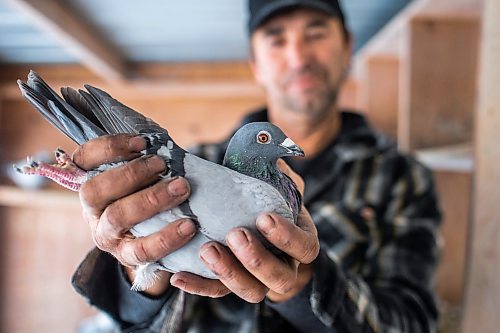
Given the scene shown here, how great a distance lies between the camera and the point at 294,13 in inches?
42.3

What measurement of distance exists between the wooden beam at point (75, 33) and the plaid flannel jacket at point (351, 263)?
1.66 ft

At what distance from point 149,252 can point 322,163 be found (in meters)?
0.72

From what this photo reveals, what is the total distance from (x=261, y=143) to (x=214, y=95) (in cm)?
156

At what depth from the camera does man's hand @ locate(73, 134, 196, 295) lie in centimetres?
42

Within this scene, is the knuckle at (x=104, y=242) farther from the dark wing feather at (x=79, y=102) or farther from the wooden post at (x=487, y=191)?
the wooden post at (x=487, y=191)

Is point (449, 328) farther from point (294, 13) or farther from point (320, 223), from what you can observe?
point (294, 13)

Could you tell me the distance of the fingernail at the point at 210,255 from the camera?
42cm

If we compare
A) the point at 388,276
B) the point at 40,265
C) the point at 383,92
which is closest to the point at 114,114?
the point at 388,276

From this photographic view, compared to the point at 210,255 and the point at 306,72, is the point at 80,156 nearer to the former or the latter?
the point at 210,255

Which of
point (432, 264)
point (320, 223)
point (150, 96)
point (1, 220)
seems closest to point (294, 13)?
point (320, 223)

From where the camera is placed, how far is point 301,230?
17.8 inches

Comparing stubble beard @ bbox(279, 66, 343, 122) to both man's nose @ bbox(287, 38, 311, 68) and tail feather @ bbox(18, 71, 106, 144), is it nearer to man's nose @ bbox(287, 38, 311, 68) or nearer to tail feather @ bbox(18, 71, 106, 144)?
man's nose @ bbox(287, 38, 311, 68)

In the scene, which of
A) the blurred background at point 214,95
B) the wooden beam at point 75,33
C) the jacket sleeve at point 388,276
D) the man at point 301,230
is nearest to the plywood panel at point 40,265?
the blurred background at point 214,95

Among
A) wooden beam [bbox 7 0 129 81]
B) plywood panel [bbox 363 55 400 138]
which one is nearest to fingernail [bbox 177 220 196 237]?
wooden beam [bbox 7 0 129 81]
